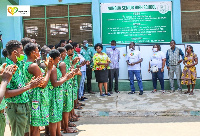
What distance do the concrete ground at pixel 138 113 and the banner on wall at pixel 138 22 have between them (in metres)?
2.36

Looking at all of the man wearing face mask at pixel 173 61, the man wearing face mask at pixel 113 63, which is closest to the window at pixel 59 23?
the man wearing face mask at pixel 113 63

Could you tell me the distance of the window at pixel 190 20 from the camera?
1139 centimetres

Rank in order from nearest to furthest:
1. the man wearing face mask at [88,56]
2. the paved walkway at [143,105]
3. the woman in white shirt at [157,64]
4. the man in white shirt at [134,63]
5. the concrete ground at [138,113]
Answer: the concrete ground at [138,113], the paved walkway at [143,105], the man wearing face mask at [88,56], the man in white shirt at [134,63], the woman in white shirt at [157,64]

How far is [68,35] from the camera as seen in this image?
38.6ft

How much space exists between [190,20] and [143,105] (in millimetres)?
4883

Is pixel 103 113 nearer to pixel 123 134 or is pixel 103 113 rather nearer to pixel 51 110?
pixel 123 134

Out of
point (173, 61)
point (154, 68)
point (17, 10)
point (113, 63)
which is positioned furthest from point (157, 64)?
point (17, 10)

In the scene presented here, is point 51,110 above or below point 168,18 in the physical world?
below

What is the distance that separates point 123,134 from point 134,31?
651 cm

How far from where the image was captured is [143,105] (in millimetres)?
8234

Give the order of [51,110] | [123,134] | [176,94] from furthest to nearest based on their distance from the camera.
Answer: [176,94] < [123,134] < [51,110]

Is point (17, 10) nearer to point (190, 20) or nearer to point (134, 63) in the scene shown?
point (134, 63)

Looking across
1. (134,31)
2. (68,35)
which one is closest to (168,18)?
(134,31)

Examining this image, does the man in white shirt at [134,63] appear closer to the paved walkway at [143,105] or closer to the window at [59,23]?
the paved walkway at [143,105]
